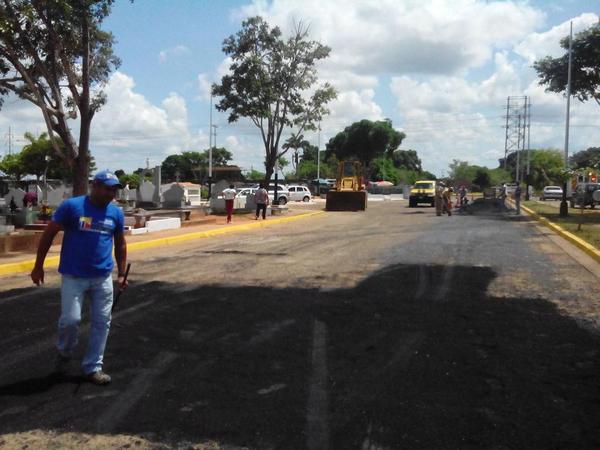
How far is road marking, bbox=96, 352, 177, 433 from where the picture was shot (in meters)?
3.93

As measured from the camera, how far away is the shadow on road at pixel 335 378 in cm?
385

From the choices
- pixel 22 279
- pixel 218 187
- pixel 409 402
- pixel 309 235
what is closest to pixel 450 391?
pixel 409 402

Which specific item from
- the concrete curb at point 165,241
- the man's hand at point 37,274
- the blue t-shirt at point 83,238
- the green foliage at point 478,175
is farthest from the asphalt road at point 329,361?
the green foliage at point 478,175

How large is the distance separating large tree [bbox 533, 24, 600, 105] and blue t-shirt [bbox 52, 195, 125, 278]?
2799 cm

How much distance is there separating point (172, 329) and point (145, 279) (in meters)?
3.52

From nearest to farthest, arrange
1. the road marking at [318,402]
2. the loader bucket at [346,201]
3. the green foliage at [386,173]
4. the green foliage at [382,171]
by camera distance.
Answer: the road marking at [318,402], the loader bucket at [346,201], the green foliage at [382,171], the green foliage at [386,173]

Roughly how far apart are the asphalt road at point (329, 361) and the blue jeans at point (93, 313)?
0.23m

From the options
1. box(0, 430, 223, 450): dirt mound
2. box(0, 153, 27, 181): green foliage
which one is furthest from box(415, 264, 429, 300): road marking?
box(0, 153, 27, 181): green foliage

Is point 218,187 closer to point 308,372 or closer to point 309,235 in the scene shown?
point 309,235

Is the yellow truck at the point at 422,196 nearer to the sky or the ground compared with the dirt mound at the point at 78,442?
nearer to the sky

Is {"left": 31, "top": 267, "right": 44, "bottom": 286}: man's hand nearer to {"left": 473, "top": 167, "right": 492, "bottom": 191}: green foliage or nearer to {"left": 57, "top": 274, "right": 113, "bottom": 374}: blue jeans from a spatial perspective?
{"left": 57, "top": 274, "right": 113, "bottom": 374}: blue jeans

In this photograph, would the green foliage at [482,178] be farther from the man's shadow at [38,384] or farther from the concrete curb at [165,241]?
the man's shadow at [38,384]

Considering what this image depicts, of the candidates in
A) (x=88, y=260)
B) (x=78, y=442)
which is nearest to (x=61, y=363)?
(x=88, y=260)

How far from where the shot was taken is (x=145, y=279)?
9602mm
